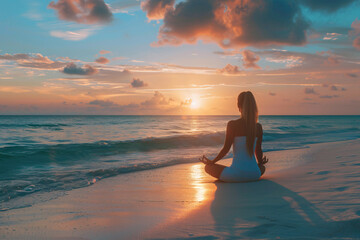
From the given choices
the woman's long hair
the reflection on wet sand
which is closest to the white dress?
the woman's long hair

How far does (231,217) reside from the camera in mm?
3281

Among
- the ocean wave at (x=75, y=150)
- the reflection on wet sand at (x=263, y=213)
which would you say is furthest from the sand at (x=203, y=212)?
the ocean wave at (x=75, y=150)

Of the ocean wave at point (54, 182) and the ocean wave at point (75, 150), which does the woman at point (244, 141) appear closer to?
the ocean wave at point (54, 182)

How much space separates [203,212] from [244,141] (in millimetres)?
1968

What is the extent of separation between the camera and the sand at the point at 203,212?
2811 mm

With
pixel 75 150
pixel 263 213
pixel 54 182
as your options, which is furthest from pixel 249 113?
pixel 75 150

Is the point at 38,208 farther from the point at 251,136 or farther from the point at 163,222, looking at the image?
the point at 251,136

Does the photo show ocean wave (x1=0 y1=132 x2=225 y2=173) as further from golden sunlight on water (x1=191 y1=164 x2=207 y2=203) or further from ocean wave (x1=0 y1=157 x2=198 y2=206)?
golden sunlight on water (x1=191 y1=164 x2=207 y2=203)

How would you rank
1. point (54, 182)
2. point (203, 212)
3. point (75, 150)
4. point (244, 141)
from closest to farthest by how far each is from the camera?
point (203, 212), point (244, 141), point (54, 182), point (75, 150)

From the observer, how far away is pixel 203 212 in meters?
3.58

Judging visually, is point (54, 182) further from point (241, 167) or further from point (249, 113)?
point (249, 113)

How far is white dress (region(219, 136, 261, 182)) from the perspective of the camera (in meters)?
5.14

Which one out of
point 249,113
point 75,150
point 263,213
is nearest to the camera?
point 263,213

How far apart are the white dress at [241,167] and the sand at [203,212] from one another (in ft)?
0.68
